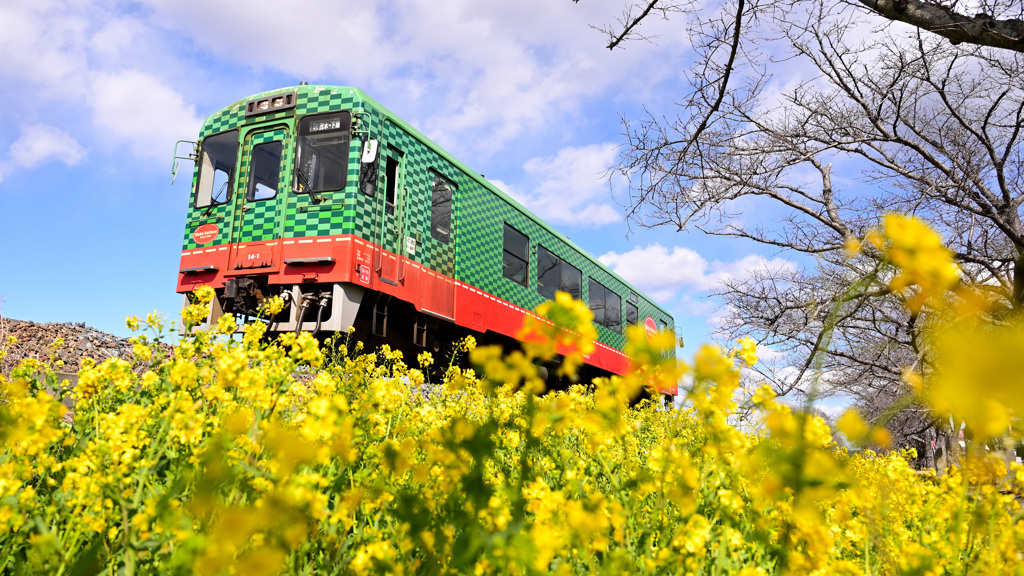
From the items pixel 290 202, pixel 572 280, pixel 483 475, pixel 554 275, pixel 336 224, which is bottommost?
pixel 483 475

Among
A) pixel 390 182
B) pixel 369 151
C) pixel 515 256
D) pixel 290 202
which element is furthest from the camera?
pixel 515 256

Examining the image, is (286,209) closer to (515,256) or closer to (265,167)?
(265,167)

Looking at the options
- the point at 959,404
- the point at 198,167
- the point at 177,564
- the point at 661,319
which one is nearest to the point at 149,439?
the point at 177,564

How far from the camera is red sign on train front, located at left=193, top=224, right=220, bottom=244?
21.5ft

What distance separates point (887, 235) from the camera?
0.70 metres

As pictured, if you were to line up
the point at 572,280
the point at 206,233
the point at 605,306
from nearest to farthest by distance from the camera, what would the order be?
the point at 206,233 → the point at 572,280 → the point at 605,306

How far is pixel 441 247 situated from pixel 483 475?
6.20 metres

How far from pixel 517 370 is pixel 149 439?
108cm

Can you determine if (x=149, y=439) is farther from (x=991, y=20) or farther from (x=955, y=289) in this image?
(x=991, y=20)

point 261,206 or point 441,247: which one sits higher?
point 261,206

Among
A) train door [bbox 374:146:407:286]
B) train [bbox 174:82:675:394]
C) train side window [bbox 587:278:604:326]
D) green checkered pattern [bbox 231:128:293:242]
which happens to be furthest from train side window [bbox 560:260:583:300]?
green checkered pattern [bbox 231:128:293:242]

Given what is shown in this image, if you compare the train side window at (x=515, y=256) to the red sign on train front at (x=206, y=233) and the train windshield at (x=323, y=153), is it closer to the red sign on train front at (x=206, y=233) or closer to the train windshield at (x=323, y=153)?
the train windshield at (x=323, y=153)

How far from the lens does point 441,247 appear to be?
7.16 metres

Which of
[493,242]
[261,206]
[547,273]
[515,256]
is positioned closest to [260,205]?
[261,206]
